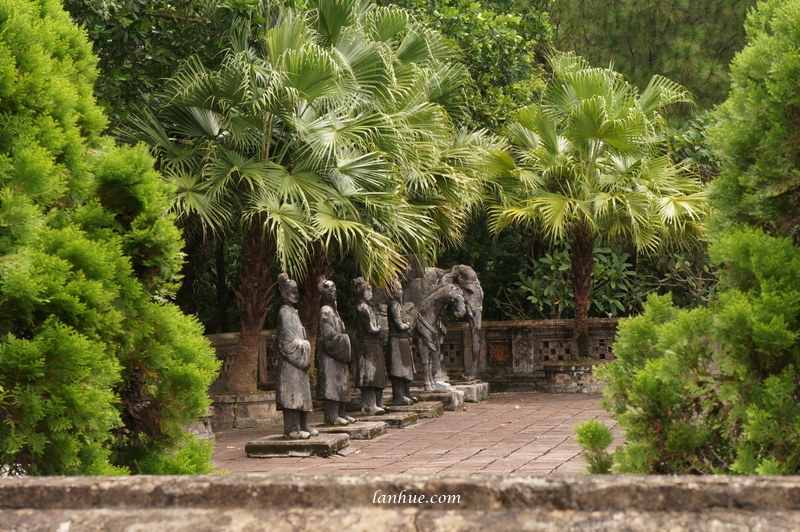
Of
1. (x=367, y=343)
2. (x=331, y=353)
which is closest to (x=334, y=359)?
(x=331, y=353)

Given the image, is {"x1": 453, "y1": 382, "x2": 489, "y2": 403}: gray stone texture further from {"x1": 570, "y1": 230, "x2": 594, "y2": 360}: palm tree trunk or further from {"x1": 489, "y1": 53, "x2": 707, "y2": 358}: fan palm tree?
{"x1": 489, "y1": 53, "x2": 707, "y2": 358}: fan palm tree

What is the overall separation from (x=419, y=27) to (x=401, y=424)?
18.4 feet

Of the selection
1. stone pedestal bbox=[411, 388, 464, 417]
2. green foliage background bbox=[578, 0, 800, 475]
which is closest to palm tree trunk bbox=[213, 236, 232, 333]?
stone pedestal bbox=[411, 388, 464, 417]

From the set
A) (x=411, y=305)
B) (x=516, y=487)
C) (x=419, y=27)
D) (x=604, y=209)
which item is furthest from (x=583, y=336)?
(x=516, y=487)

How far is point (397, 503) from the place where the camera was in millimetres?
2787

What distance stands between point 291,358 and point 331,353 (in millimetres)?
936

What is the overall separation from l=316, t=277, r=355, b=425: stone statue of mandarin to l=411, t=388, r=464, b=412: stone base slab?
3784 mm

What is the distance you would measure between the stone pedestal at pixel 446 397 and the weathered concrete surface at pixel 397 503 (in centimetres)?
1246

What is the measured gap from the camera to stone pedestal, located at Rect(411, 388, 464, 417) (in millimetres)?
15359

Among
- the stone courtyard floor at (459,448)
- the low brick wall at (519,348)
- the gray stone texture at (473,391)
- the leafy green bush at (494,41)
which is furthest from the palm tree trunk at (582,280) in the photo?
the stone courtyard floor at (459,448)

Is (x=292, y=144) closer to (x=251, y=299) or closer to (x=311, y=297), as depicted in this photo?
(x=251, y=299)

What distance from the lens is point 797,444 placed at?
346cm

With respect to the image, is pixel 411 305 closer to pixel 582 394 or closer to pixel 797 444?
pixel 582 394

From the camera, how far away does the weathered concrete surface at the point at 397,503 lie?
267 centimetres
